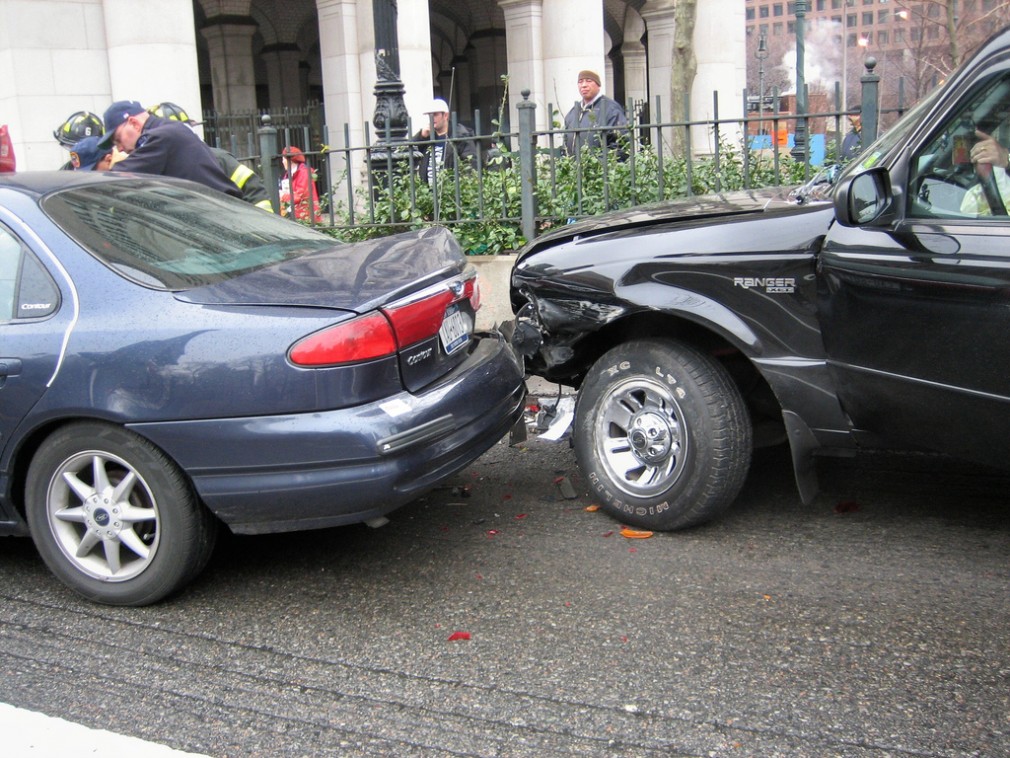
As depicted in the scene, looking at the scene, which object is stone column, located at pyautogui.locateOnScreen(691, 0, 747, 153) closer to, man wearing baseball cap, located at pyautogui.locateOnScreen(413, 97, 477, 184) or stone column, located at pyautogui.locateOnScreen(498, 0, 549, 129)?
stone column, located at pyautogui.locateOnScreen(498, 0, 549, 129)

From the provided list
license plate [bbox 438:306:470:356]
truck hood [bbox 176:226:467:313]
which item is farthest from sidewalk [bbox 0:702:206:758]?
license plate [bbox 438:306:470:356]

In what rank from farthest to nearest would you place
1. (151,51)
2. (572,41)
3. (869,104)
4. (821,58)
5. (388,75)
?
1. (821,58)
2. (572,41)
3. (151,51)
4. (388,75)
5. (869,104)

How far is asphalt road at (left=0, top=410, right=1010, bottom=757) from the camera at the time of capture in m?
3.00

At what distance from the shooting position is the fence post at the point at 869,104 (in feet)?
22.5

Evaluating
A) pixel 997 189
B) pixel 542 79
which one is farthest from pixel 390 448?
pixel 542 79

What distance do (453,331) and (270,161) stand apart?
489 centimetres

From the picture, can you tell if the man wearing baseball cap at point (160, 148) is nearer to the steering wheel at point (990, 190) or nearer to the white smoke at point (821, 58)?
the steering wheel at point (990, 190)

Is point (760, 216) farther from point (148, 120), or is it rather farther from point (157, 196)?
point (148, 120)

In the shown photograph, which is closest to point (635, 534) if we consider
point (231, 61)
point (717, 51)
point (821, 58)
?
point (717, 51)

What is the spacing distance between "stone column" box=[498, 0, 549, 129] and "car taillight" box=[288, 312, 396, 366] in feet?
51.2

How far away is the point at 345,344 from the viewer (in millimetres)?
3629

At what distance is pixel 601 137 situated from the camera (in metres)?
7.48

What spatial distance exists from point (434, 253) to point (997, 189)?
2128 mm

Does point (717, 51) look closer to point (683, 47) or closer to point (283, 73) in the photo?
point (683, 47)
